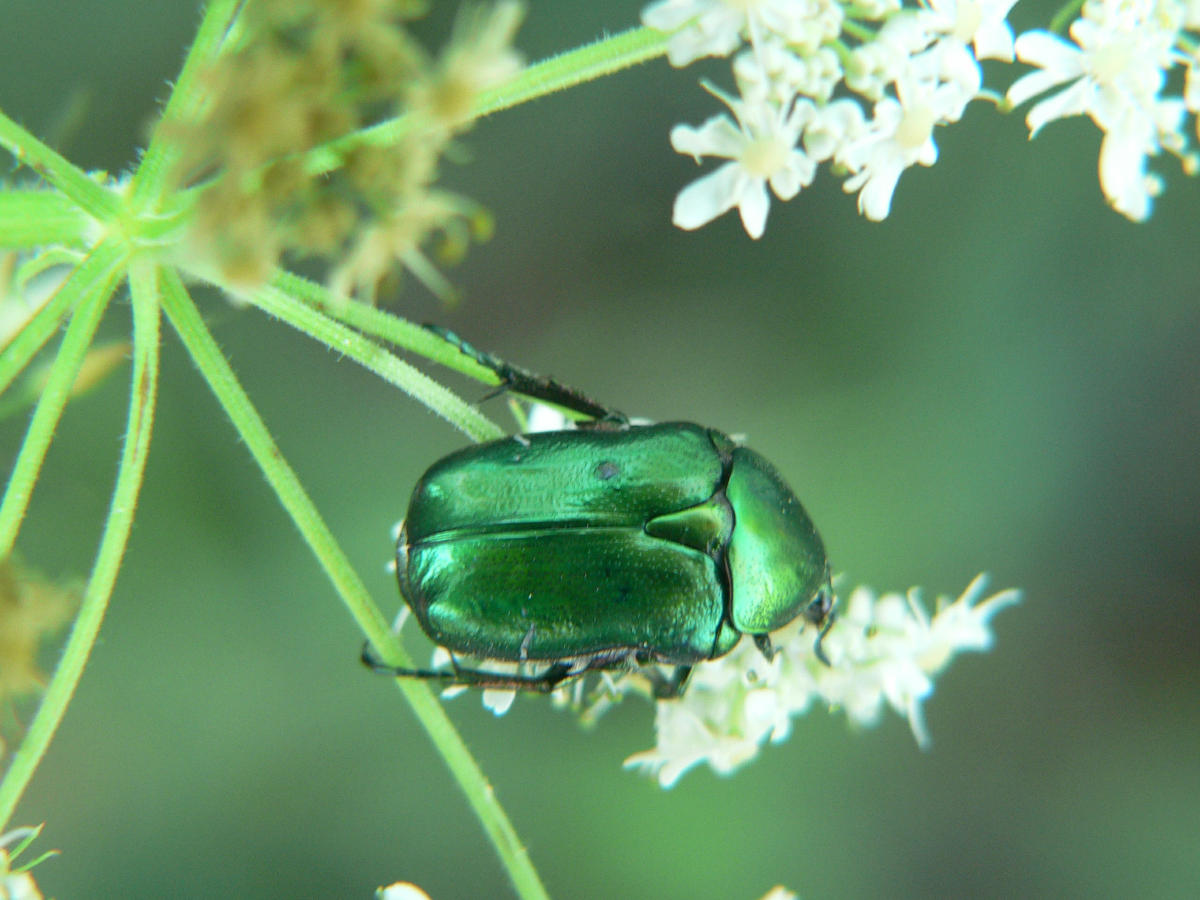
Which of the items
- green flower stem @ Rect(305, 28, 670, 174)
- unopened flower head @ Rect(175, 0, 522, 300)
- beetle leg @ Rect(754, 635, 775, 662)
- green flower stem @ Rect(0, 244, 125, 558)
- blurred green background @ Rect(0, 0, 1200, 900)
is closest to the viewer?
unopened flower head @ Rect(175, 0, 522, 300)

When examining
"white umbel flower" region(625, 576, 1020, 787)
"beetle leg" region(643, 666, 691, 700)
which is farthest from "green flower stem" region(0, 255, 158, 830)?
"white umbel flower" region(625, 576, 1020, 787)

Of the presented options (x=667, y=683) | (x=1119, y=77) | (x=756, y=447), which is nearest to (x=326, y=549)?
(x=667, y=683)

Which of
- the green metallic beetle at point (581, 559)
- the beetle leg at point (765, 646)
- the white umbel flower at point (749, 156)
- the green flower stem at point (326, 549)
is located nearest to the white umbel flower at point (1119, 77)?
the white umbel flower at point (749, 156)

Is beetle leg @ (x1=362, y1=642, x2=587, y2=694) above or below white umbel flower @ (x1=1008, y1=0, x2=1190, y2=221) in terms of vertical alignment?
below

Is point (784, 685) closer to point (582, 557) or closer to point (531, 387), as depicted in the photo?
point (582, 557)

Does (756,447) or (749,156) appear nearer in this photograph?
(749,156)

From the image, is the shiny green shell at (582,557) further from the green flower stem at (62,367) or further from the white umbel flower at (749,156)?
the green flower stem at (62,367)

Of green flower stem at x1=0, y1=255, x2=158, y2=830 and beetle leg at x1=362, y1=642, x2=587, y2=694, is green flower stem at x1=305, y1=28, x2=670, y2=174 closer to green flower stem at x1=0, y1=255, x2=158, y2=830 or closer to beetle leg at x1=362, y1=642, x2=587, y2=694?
green flower stem at x1=0, y1=255, x2=158, y2=830

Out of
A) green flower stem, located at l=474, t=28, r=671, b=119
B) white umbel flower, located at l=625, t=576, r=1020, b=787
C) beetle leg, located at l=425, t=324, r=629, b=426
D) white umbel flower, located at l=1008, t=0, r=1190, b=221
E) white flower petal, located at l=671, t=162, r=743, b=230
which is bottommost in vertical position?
white umbel flower, located at l=625, t=576, r=1020, b=787
